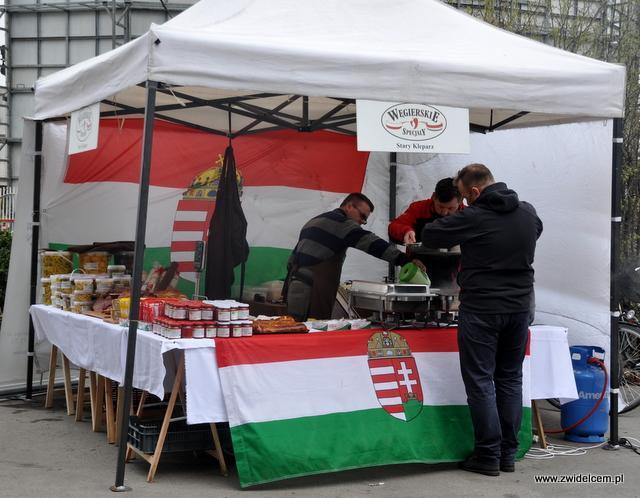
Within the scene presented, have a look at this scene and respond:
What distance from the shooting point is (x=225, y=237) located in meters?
6.45

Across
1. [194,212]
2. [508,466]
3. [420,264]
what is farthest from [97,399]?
[508,466]

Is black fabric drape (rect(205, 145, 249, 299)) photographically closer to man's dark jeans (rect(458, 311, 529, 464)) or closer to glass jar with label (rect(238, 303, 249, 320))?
glass jar with label (rect(238, 303, 249, 320))

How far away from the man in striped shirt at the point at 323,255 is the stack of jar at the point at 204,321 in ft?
5.38

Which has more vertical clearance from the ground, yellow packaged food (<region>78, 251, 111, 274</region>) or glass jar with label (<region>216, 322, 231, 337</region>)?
yellow packaged food (<region>78, 251, 111, 274</region>)

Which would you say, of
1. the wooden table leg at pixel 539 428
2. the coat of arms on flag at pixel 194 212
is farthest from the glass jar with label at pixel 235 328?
the coat of arms on flag at pixel 194 212

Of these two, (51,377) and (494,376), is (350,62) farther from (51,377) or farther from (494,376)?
(51,377)

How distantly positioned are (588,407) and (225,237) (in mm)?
3107

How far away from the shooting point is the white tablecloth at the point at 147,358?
405cm

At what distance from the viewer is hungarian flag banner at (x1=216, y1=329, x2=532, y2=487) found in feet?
13.6

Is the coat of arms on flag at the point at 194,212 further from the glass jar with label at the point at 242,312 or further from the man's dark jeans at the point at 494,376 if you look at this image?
the man's dark jeans at the point at 494,376

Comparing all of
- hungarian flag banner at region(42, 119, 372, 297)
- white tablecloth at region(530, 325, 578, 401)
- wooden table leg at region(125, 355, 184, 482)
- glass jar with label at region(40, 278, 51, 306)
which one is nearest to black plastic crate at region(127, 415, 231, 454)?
wooden table leg at region(125, 355, 184, 482)

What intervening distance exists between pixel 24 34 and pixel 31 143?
19099 mm

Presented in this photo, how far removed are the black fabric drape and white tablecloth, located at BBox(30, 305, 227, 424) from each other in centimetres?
126

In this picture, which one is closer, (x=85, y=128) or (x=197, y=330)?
(x=197, y=330)
